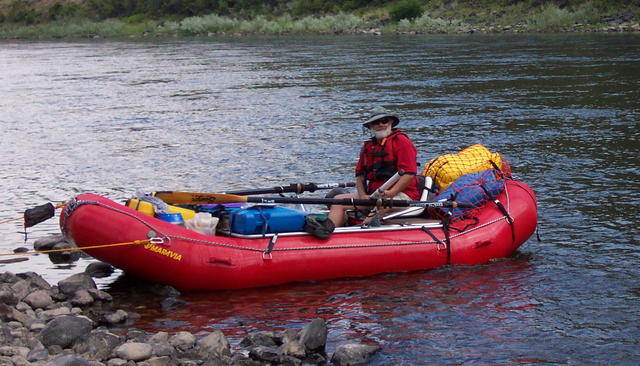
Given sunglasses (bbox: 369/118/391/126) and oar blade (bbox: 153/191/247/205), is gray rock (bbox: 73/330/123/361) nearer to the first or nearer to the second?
oar blade (bbox: 153/191/247/205)

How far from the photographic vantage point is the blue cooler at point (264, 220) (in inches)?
325

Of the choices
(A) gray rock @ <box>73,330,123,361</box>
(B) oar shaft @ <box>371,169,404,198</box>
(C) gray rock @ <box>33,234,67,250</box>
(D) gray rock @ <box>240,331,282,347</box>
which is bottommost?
(D) gray rock @ <box>240,331,282,347</box>

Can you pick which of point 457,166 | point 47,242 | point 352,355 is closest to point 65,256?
point 47,242

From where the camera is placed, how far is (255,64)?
107 ft

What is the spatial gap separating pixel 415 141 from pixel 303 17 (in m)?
41.9

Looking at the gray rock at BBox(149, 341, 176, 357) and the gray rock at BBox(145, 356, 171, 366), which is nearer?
the gray rock at BBox(145, 356, 171, 366)

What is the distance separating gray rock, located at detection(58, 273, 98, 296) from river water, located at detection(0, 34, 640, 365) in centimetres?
35

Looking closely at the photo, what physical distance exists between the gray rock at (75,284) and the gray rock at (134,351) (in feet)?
5.52

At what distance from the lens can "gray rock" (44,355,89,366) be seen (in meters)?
5.70

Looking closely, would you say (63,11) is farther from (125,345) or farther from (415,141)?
(125,345)

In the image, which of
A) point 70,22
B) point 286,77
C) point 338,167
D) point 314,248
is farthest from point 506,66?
point 70,22

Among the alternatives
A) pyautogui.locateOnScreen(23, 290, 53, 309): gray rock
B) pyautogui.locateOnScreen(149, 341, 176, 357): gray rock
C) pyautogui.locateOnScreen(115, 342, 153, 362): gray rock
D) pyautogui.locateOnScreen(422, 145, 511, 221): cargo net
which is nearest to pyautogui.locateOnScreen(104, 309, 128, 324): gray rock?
pyautogui.locateOnScreen(23, 290, 53, 309): gray rock

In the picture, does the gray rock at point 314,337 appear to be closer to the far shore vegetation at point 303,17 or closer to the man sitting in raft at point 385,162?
the man sitting in raft at point 385,162

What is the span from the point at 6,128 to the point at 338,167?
30.8 feet
